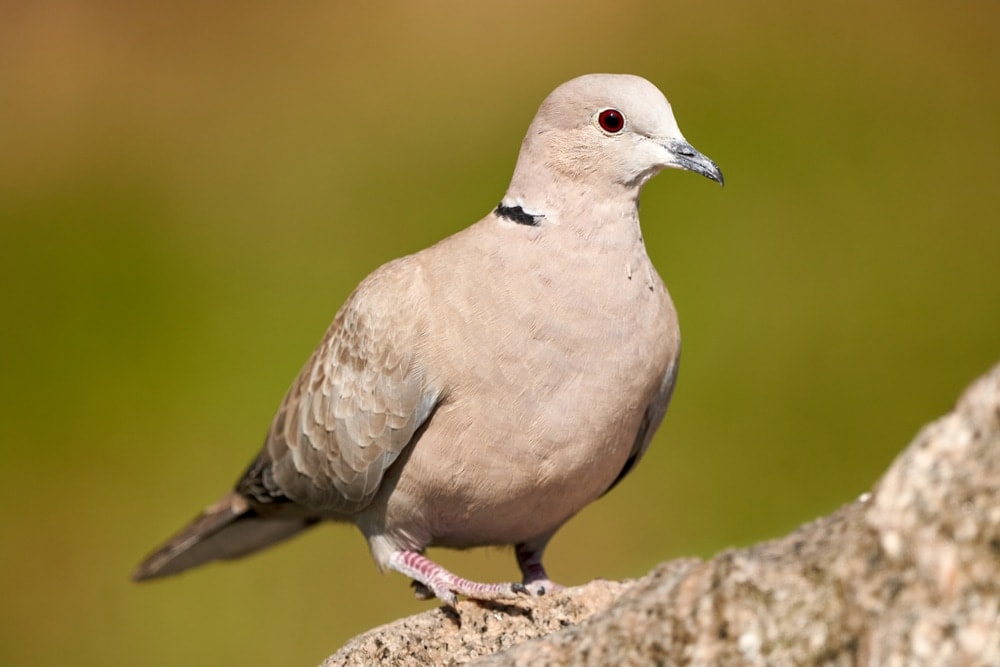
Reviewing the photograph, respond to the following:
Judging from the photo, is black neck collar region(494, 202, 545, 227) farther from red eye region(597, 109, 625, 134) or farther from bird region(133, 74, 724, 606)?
red eye region(597, 109, 625, 134)

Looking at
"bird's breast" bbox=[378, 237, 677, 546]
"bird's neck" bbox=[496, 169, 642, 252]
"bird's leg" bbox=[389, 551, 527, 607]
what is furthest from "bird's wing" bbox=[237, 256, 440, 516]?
"bird's neck" bbox=[496, 169, 642, 252]

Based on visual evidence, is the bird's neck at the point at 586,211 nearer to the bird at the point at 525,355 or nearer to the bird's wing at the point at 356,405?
the bird at the point at 525,355

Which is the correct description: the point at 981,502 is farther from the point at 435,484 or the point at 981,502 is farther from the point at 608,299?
the point at 435,484

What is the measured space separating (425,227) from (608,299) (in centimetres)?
579

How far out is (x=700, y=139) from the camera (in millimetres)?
8383

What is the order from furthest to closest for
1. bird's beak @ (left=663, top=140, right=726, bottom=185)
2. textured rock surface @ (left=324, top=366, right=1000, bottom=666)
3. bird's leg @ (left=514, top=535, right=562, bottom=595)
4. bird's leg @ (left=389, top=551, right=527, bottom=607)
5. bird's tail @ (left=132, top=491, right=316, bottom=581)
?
bird's tail @ (left=132, top=491, right=316, bottom=581) < bird's leg @ (left=514, top=535, right=562, bottom=595) < bird's beak @ (left=663, top=140, right=726, bottom=185) < bird's leg @ (left=389, top=551, right=527, bottom=607) < textured rock surface @ (left=324, top=366, right=1000, bottom=666)

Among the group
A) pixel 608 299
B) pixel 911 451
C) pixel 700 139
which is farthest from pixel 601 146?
pixel 700 139

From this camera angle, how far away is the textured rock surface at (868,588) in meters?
1.62

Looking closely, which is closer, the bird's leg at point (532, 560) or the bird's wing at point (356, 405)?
the bird's wing at point (356, 405)

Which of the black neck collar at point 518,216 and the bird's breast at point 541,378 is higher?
the black neck collar at point 518,216

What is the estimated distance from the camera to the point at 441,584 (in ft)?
11.2

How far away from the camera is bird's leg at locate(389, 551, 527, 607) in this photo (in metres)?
3.16

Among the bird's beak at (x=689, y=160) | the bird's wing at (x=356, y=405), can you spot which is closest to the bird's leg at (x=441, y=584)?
the bird's wing at (x=356, y=405)

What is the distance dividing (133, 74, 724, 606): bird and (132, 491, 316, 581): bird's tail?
781 mm
